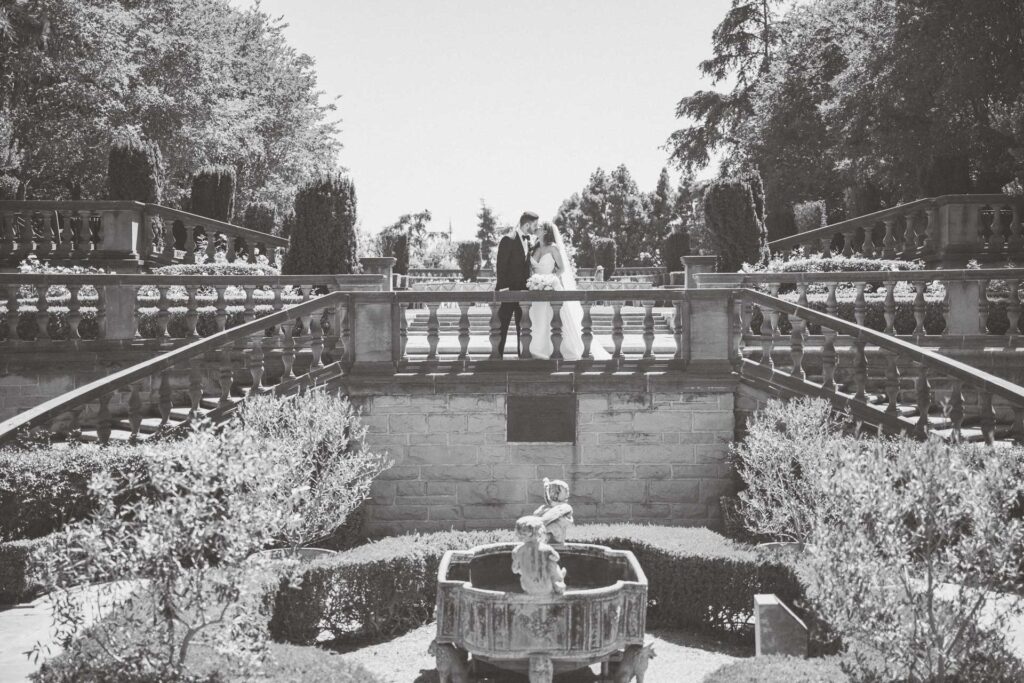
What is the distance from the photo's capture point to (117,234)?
19.5 metres

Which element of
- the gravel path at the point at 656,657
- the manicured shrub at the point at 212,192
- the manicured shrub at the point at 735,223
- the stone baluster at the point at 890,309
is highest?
the manicured shrub at the point at 212,192

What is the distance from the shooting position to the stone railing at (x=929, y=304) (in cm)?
1284

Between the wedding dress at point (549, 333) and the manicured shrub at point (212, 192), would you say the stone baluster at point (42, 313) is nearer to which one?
the wedding dress at point (549, 333)

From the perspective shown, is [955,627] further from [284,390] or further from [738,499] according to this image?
[284,390]

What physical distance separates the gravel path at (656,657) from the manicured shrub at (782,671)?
3.36ft

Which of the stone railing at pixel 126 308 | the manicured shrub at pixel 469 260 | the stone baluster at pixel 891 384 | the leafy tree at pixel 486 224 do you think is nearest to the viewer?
the stone baluster at pixel 891 384

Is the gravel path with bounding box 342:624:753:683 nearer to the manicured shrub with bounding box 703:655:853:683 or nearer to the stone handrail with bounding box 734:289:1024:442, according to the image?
the manicured shrub with bounding box 703:655:853:683

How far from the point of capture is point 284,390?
37.9ft

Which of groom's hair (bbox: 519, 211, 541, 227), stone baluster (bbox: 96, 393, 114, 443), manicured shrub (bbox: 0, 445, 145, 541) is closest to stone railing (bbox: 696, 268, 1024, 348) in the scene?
groom's hair (bbox: 519, 211, 541, 227)

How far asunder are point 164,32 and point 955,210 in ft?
80.2

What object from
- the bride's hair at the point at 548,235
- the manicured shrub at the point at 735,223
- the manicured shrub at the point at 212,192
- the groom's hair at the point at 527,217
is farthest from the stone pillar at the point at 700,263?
the manicured shrub at the point at 212,192

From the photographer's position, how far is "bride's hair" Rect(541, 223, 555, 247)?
13.3 meters

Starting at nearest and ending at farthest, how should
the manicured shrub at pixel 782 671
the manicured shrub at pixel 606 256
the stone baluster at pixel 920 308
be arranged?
the manicured shrub at pixel 782 671 < the stone baluster at pixel 920 308 < the manicured shrub at pixel 606 256

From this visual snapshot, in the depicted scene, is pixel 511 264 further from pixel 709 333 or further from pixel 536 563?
pixel 536 563
